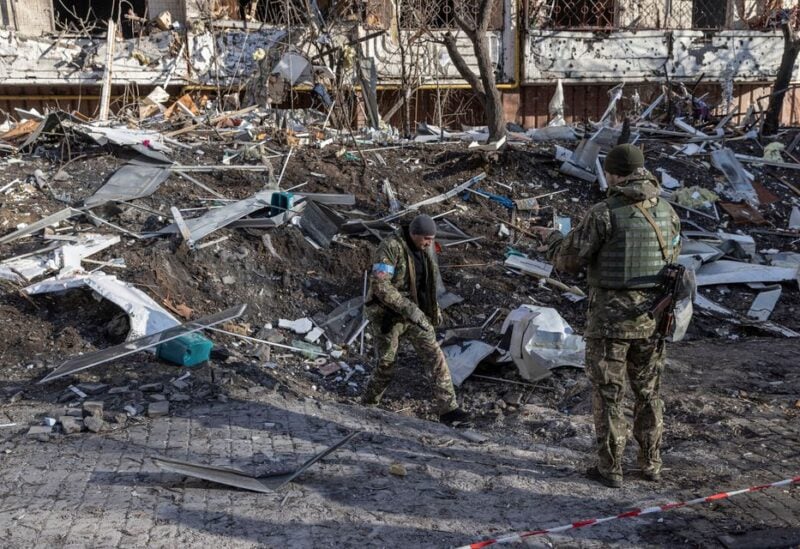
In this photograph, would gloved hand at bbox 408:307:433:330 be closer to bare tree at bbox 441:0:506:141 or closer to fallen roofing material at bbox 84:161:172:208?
fallen roofing material at bbox 84:161:172:208

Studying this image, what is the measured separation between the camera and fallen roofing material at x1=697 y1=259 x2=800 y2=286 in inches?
357

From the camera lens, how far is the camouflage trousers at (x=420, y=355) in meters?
5.89

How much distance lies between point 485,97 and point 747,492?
7.80 m

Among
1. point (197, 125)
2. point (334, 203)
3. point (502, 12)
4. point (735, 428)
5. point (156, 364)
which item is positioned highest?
point (502, 12)

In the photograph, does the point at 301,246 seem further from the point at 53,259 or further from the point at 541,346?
the point at 541,346

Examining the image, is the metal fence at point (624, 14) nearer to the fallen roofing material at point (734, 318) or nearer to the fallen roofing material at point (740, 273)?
the fallen roofing material at point (740, 273)

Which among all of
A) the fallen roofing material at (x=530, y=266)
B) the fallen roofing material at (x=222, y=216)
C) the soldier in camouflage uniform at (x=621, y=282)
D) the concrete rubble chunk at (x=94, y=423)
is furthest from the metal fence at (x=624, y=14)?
the concrete rubble chunk at (x=94, y=423)

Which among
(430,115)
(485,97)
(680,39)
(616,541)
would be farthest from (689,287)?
(680,39)

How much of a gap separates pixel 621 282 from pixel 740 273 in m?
5.44

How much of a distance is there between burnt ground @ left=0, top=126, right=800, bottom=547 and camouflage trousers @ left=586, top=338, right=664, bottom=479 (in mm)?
305

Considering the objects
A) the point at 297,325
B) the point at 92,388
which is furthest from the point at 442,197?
the point at 92,388

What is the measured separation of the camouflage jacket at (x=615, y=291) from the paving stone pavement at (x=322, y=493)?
37.8 inches

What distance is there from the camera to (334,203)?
361 inches

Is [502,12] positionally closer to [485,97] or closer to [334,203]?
[485,97]
